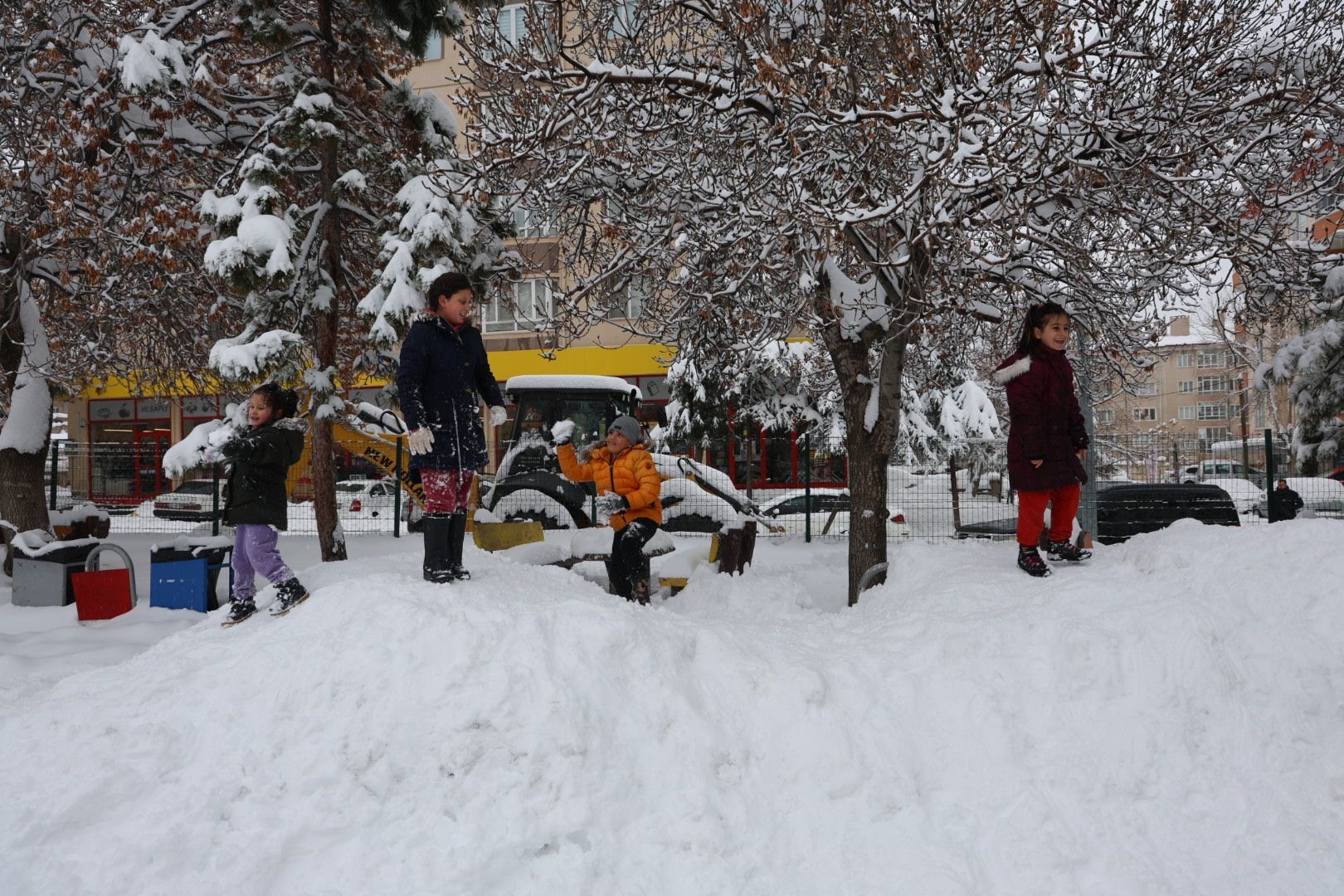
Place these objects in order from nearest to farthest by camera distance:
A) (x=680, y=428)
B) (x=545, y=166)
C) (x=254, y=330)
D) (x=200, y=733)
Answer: (x=200, y=733)
(x=545, y=166)
(x=254, y=330)
(x=680, y=428)

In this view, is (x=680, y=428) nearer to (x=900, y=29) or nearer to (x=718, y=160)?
(x=718, y=160)

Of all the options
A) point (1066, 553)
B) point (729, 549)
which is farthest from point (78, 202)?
point (1066, 553)

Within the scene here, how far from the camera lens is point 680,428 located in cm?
1744

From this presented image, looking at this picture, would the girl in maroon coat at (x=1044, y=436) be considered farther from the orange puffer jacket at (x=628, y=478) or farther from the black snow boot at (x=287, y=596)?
the black snow boot at (x=287, y=596)

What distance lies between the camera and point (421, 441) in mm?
4121

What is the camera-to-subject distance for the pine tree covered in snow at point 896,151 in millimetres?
4863

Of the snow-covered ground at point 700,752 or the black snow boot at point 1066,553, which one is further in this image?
the black snow boot at point 1066,553

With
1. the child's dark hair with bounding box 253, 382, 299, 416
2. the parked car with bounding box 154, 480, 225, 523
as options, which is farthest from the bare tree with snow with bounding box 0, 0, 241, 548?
the parked car with bounding box 154, 480, 225, 523

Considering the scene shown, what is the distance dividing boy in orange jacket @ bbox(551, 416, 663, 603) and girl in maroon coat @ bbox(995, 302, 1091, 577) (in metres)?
2.46

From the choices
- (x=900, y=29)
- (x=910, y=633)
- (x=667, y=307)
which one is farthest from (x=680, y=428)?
(x=910, y=633)

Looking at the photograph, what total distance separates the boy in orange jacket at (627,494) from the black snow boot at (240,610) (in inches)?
87.9

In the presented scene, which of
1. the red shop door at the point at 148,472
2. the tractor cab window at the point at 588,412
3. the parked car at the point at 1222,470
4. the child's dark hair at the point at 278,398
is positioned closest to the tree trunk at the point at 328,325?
the child's dark hair at the point at 278,398

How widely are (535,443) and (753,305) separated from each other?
20.3ft

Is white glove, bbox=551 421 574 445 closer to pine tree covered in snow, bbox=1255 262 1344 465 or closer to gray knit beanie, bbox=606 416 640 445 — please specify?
gray knit beanie, bbox=606 416 640 445
